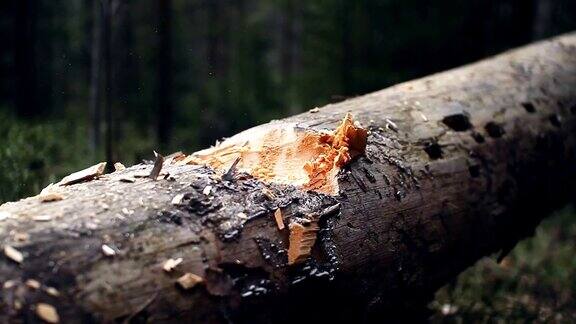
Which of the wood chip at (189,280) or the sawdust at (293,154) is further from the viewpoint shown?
the sawdust at (293,154)

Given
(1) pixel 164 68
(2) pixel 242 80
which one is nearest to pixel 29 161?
(1) pixel 164 68

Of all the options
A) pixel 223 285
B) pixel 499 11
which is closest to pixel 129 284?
pixel 223 285

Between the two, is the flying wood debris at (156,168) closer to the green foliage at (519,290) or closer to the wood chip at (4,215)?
the wood chip at (4,215)

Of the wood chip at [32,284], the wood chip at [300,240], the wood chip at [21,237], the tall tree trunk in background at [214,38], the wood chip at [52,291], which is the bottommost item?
the tall tree trunk in background at [214,38]

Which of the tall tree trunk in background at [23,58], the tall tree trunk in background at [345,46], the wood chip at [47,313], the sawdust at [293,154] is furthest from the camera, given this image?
the tall tree trunk in background at [23,58]

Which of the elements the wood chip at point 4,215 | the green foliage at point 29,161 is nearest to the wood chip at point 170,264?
the wood chip at point 4,215

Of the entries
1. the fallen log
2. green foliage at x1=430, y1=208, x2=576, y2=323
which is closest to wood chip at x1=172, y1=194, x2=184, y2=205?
the fallen log

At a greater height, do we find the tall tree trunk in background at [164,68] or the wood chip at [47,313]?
the wood chip at [47,313]
